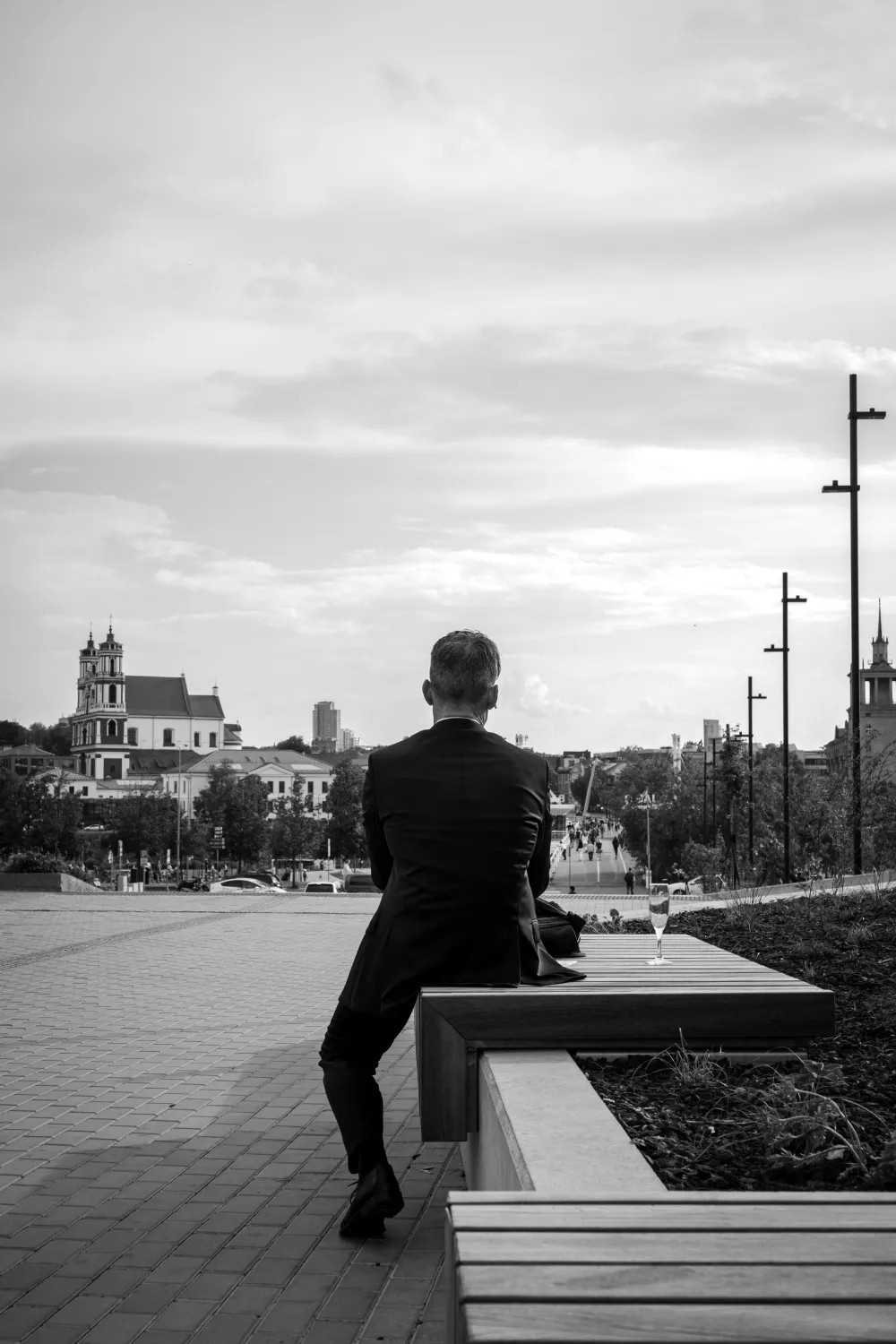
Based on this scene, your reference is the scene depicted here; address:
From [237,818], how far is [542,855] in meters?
100

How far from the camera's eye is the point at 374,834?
445 centimetres

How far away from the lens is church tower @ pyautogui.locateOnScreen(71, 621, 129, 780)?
551ft

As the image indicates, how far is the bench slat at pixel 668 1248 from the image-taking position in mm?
1855

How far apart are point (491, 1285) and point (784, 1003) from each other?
2564mm

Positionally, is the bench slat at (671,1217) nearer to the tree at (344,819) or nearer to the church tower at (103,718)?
the tree at (344,819)

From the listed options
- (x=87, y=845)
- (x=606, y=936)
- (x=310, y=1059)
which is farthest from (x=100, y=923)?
(x=87, y=845)

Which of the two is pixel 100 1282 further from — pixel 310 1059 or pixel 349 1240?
pixel 310 1059

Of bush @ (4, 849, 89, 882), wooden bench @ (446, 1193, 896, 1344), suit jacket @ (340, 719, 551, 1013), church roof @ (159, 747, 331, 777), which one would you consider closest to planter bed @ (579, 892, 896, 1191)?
suit jacket @ (340, 719, 551, 1013)

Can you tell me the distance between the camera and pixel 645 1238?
1955 mm

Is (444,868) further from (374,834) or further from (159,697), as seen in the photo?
(159,697)

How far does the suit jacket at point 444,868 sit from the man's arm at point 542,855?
0.46 feet

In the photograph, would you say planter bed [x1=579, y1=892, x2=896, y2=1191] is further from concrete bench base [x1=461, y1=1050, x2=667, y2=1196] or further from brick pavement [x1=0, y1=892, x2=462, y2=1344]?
brick pavement [x1=0, y1=892, x2=462, y2=1344]

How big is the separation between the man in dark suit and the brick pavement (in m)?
0.41

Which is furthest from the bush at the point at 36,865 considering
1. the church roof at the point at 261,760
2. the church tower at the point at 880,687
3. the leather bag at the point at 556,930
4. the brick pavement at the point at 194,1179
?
the church roof at the point at 261,760
